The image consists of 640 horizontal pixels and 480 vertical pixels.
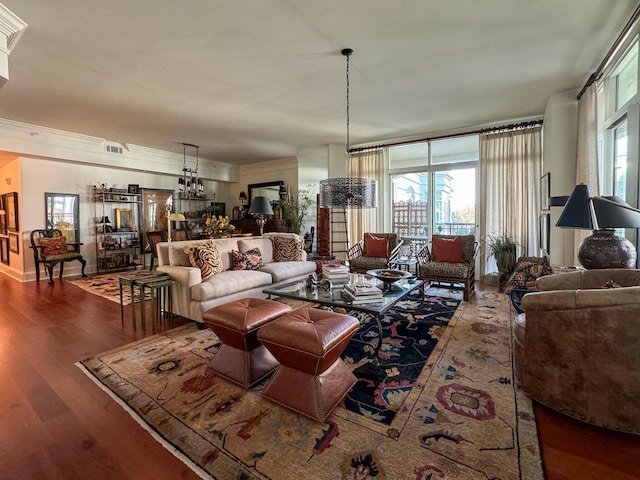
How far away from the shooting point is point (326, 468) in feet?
4.68

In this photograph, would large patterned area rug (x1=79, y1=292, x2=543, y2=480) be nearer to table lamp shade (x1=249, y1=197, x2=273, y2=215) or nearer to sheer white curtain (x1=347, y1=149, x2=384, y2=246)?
table lamp shade (x1=249, y1=197, x2=273, y2=215)

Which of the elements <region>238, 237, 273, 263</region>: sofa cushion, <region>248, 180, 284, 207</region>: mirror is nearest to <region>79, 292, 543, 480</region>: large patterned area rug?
<region>238, 237, 273, 263</region>: sofa cushion

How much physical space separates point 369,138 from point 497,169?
2409 mm

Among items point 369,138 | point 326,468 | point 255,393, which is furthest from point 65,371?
point 369,138

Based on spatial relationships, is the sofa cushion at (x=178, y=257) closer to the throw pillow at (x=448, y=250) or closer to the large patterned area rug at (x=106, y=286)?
the large patterned area rug at (x=106, y=286)

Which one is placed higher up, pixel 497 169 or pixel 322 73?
pixel 322 73

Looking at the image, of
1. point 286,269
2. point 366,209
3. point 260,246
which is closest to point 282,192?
point 366,209

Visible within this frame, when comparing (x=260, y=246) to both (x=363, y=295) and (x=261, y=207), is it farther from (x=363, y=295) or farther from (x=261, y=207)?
(x=363, y=295)

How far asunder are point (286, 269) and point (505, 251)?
3.56 m

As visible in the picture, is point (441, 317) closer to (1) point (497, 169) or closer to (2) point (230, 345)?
(2) point (230, 345)

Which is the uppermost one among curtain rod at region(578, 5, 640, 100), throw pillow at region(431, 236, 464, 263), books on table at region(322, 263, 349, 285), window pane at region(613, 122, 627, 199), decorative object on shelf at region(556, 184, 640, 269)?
curtain rod at region(578, 5, 640, 100)

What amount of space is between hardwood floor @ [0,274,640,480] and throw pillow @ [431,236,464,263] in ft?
10.0

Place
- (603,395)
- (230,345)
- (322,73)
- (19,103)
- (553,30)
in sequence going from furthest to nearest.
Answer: (19,103), (322,73), (553,30), (230,345), (603,395)

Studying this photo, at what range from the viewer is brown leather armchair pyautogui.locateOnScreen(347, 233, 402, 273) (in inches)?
198
